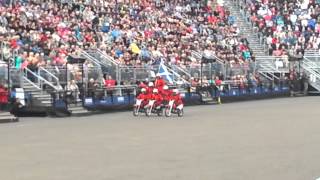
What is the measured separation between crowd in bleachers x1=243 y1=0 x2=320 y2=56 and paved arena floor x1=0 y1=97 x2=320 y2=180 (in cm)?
2782

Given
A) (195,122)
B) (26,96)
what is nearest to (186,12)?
(26,96)

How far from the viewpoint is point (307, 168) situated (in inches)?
462

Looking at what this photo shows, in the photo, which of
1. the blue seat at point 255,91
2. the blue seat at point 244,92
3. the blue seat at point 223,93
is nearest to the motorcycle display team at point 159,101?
the blue seat at point 223,93

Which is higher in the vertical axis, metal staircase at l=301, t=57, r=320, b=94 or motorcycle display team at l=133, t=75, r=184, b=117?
metal staircase at l=301, t=57, r=320, b=94

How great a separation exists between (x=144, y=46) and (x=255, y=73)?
8823 millimetres

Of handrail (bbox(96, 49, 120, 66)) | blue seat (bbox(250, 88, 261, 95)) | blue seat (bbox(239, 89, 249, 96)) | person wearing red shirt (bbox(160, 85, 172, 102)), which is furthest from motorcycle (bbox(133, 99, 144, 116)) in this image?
blue seat (bbox(250, 88, 261, 95))

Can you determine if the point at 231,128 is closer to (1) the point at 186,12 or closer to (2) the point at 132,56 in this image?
(2) the point at 132,56

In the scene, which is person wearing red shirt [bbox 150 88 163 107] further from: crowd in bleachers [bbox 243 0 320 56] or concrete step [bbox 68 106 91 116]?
crowd in bleachers [bbox 243 0 320 56]

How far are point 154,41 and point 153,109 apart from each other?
43.6 ft

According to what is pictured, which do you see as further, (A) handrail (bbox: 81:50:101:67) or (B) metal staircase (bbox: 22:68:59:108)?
(A) handrail (bbox: 81:50:101:67)

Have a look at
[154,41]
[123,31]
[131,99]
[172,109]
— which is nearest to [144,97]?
[172,109]

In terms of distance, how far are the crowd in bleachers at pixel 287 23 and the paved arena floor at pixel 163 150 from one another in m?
27.8

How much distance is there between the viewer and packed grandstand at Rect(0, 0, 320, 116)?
31.0 metres

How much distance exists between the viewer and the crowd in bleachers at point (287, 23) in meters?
49.8
